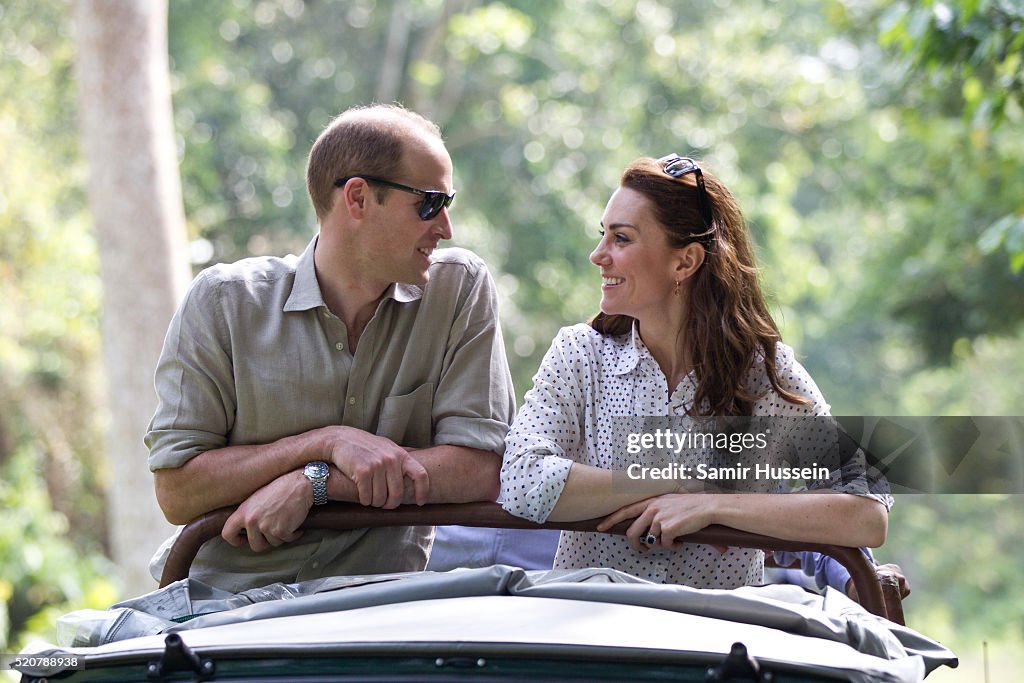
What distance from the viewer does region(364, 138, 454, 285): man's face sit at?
2.77m

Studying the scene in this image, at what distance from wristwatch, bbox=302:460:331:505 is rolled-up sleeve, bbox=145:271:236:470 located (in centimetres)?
26

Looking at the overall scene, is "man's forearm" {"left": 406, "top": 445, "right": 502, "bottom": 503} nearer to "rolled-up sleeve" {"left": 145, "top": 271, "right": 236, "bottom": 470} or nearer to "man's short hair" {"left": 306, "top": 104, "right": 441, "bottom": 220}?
"rolled-up sleeve" {"left": 145, "top": 271, "right": 236, "bottom": 470}

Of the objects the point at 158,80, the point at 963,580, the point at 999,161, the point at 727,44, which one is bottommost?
the point at 963,580

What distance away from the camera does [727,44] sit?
1206cm

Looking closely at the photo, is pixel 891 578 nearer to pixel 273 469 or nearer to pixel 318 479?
pixel 318 479

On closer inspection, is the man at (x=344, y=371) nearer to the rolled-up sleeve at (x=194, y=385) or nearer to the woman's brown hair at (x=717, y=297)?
the rolled-up sleeve at (x=194, y=385)

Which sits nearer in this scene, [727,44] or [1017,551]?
[727,44]

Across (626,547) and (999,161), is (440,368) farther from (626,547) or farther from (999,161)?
(999,161)

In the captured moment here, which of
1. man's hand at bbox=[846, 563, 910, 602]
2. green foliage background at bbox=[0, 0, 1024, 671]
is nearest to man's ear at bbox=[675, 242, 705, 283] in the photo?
man's hand at bbox=[846, 563, 910, 602]

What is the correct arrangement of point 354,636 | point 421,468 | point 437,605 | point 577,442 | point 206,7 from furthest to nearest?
point 206,7 < point 577,442 < point 421,468 < point 437,605 < point 354,636

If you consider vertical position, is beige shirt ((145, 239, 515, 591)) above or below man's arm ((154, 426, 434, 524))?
above

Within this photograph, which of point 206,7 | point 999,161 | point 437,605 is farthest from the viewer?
point 206,7

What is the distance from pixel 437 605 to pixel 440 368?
0.97m

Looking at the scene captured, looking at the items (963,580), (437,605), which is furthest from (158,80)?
(963,580)
